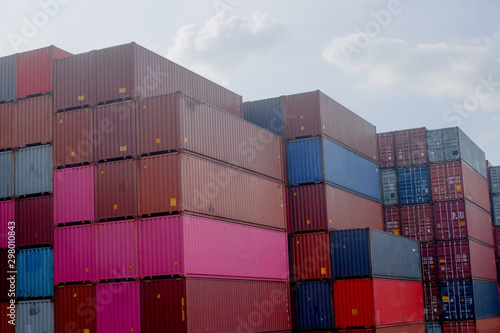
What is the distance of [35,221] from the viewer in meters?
32.3

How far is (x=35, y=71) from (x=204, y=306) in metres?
13.4

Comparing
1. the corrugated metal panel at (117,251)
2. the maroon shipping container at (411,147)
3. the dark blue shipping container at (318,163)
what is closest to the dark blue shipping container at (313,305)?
the dark blue shipping container at (318,163)

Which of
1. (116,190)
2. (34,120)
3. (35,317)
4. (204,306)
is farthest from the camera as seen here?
(34,120)

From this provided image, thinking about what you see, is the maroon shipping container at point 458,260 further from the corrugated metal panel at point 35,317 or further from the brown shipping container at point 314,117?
the corrugated metal panel at point 35,317

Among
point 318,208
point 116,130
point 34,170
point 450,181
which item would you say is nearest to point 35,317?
point 34,170

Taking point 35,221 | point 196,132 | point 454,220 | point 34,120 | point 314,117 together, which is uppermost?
point 314,117

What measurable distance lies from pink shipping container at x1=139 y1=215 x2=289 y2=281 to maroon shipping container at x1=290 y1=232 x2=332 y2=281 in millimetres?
3681

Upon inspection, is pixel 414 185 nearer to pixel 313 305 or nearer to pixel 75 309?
pixel 313 305

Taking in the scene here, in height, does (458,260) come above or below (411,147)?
below

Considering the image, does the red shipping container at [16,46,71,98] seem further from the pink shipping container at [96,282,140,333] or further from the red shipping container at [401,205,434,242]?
the red shipping container at [401,205,434,242]

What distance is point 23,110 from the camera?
33.5 metres

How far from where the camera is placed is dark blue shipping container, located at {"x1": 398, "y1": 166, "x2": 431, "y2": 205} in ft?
157

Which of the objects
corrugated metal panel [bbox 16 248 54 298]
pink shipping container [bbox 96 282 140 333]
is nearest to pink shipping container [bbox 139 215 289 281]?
pink shipping container [bbox 96 282 140 333]

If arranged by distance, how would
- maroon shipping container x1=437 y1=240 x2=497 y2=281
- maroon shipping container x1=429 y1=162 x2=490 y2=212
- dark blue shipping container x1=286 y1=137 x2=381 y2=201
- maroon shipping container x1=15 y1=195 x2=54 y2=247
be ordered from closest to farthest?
maroon shipping container x1=15 y1=195 x2=54 y2=247, dark blue shipping container x1=286 y1=137 x2=381 y2=201, maroon shipping container x1=437 y1=240 x2=497 y2=281, maroon shipping container x1=429 y1=162 x2=490 y2=212
